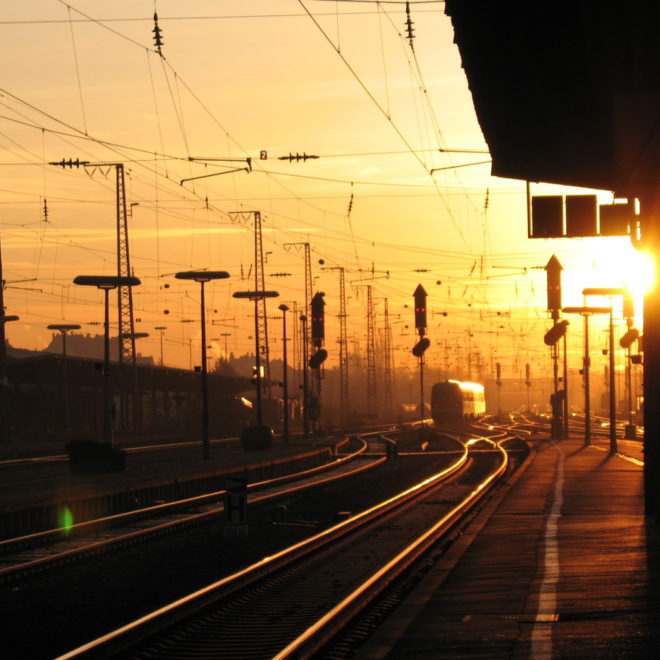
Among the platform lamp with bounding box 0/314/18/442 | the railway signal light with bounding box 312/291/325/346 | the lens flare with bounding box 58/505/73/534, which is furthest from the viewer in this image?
the platform lamp with bounding box 0/314/18/442

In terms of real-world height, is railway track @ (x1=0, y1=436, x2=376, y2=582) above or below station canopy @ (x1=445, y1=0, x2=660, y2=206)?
below

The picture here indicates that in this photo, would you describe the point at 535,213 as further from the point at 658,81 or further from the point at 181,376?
the point at 181,376

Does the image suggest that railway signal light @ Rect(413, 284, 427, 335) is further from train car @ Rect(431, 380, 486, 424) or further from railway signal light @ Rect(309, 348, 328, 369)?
train car @ Rect(431, 380, 486, 424)

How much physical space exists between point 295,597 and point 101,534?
8986 millimetres

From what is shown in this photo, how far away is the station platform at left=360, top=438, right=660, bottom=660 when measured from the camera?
1173 centimetres

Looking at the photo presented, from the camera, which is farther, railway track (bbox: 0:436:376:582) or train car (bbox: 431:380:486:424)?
train car (bbox: 431:380:486:424)

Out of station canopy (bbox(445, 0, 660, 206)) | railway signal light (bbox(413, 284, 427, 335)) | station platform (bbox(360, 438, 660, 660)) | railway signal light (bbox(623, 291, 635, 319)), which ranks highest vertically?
station canopy (bbox(445, 0, 660, 206))

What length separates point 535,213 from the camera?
2627cm

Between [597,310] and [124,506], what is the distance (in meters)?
26.0

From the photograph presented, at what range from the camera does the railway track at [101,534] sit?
19.2 m

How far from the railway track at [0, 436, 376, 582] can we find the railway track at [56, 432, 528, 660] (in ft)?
10.0

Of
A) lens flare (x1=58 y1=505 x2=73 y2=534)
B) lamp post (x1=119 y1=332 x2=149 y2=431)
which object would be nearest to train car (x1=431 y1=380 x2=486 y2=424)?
lamp post (x1=119 y1=332 x2=149 y2=431)

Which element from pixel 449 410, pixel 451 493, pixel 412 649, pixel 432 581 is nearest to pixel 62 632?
pixel 412 649

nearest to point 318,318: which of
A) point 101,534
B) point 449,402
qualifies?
point 101,534
